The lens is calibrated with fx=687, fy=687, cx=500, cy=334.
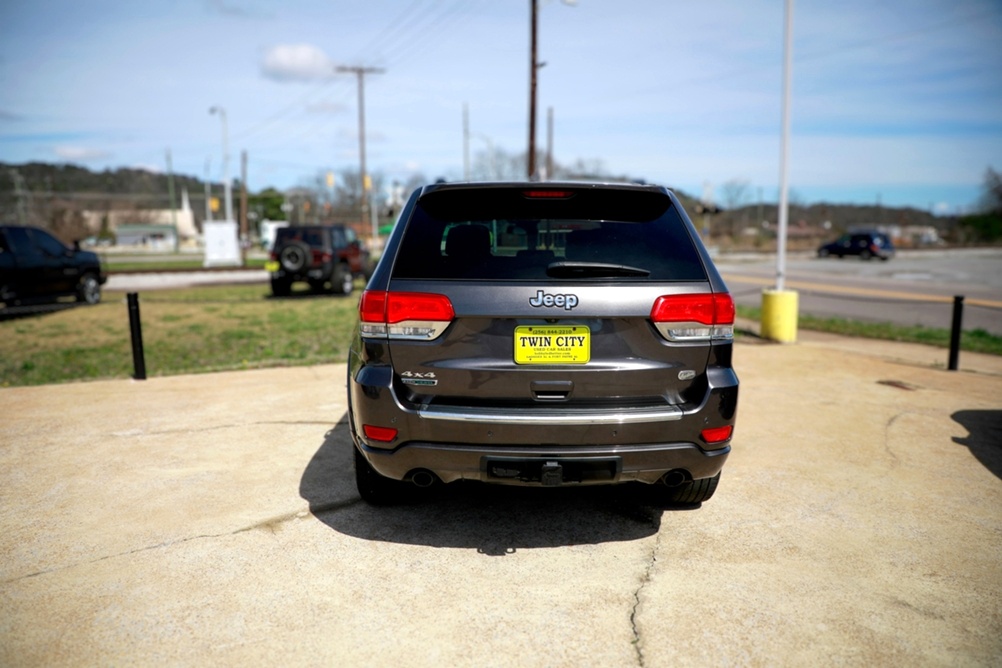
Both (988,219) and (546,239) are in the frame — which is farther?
(988,219)

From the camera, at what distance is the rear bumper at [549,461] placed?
10.2 ft

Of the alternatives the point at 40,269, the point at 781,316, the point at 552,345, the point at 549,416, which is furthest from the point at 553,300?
the point at 40,269

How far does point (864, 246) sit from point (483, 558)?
140ft

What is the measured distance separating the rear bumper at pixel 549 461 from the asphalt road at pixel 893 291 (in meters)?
7.90

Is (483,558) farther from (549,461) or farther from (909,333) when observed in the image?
(909,333)

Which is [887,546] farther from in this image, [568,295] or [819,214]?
[819,214]

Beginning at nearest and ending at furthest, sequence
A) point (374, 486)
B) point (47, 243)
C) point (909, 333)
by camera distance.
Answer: point (374, 486), point (909, 333), point (47, 243)

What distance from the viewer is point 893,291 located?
20781 mm

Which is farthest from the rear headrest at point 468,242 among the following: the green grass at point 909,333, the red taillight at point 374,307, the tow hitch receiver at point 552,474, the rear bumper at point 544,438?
the green grass at point 909,333

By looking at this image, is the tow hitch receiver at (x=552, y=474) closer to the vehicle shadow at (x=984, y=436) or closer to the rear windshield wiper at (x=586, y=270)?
the rear windshield wiper at (x=586, y=270)

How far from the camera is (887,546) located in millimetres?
3512

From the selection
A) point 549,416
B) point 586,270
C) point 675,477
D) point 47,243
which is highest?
point 47,243

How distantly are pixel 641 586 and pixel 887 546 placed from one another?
1.41 m

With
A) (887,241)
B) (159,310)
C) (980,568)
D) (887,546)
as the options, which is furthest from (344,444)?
(887,241)
